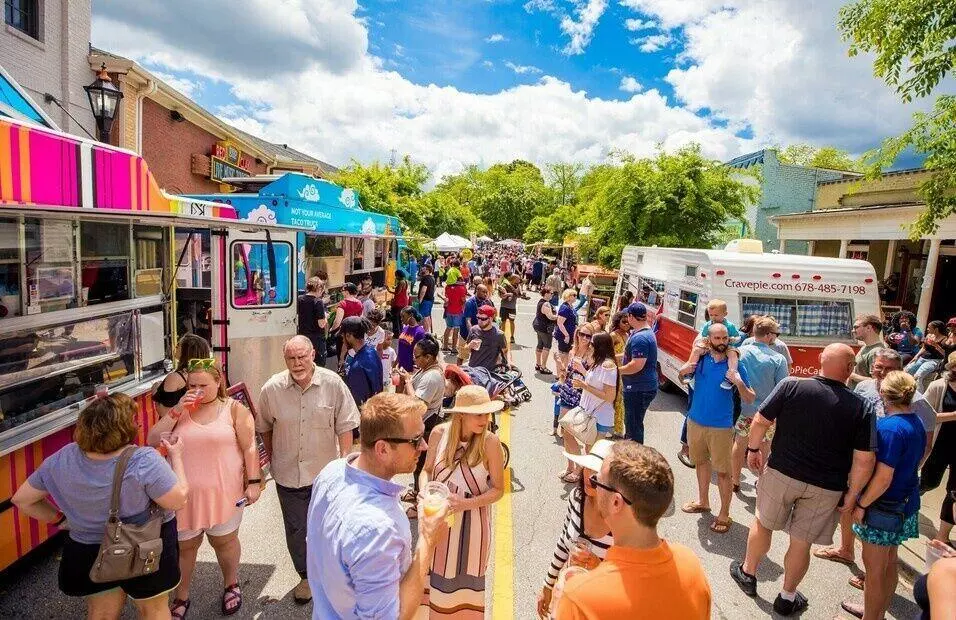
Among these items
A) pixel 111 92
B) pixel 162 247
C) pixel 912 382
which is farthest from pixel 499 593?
pixel 111 92

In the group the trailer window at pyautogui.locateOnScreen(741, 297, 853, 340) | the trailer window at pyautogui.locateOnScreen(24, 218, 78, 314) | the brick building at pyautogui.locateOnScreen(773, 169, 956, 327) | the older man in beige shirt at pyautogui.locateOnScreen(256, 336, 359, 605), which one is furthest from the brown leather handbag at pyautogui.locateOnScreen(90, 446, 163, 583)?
the brick building at pyautogui.locateOnScreen(773, 169, 956, 327)

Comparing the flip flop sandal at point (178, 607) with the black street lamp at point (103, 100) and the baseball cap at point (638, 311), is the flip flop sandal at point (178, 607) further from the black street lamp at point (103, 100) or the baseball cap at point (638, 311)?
the black street lamp at point (103, 100)

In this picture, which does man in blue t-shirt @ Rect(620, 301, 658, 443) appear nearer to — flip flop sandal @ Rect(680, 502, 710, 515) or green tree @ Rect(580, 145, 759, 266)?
flip flop sandal @ Rect(680, 502, 710, 515)

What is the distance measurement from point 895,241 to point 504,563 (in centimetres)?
1937

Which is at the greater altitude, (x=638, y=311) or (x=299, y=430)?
(x=638, y=311)

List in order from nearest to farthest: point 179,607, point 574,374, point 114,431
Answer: point 114,431
point 179,607
point 574,374

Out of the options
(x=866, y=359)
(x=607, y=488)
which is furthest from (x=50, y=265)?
(x=866, y=359)

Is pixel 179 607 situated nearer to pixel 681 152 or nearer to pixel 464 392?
pixel 464 392

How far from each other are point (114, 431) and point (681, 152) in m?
16.9

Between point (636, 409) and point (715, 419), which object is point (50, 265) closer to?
point (636, 409)

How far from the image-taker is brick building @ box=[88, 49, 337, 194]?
13.8 meters

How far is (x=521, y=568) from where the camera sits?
4.21m

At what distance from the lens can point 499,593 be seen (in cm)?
→ 390

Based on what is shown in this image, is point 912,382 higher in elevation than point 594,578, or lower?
higher
